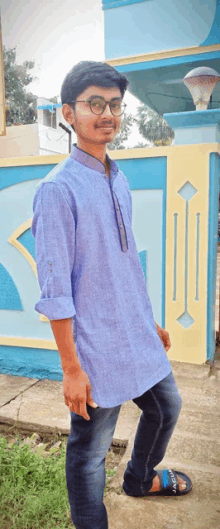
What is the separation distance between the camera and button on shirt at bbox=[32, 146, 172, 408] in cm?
127

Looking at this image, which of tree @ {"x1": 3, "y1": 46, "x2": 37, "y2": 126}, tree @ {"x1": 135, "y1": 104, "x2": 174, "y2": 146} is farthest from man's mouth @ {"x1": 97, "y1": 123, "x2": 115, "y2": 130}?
tree @ {"x1": 135, "y1": 104, "x2": 174, "y2": 146}

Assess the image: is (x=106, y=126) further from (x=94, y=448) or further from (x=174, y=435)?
(x=174, y=435)

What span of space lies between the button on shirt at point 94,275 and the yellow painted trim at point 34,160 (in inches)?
71.0

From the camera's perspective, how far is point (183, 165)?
3.06m

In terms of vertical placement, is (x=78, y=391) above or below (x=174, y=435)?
above

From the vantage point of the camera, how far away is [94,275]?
4.46ft

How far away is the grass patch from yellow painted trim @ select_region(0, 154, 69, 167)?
1.92m

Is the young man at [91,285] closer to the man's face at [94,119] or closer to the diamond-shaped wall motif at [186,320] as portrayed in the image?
the man's face at [94,119]

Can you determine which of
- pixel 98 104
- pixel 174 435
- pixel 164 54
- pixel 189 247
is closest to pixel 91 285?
pixel 98 104

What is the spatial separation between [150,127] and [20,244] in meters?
27.6

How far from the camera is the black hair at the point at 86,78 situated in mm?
1359

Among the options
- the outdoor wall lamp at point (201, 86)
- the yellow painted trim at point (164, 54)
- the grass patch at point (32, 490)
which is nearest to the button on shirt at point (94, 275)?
the grass patch at point (32, 490)

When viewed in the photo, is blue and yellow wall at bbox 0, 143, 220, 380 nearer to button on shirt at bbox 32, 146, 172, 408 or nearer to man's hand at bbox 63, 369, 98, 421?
button on shirt at bbox 32, 146, 172, 408

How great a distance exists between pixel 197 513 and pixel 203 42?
616cm
